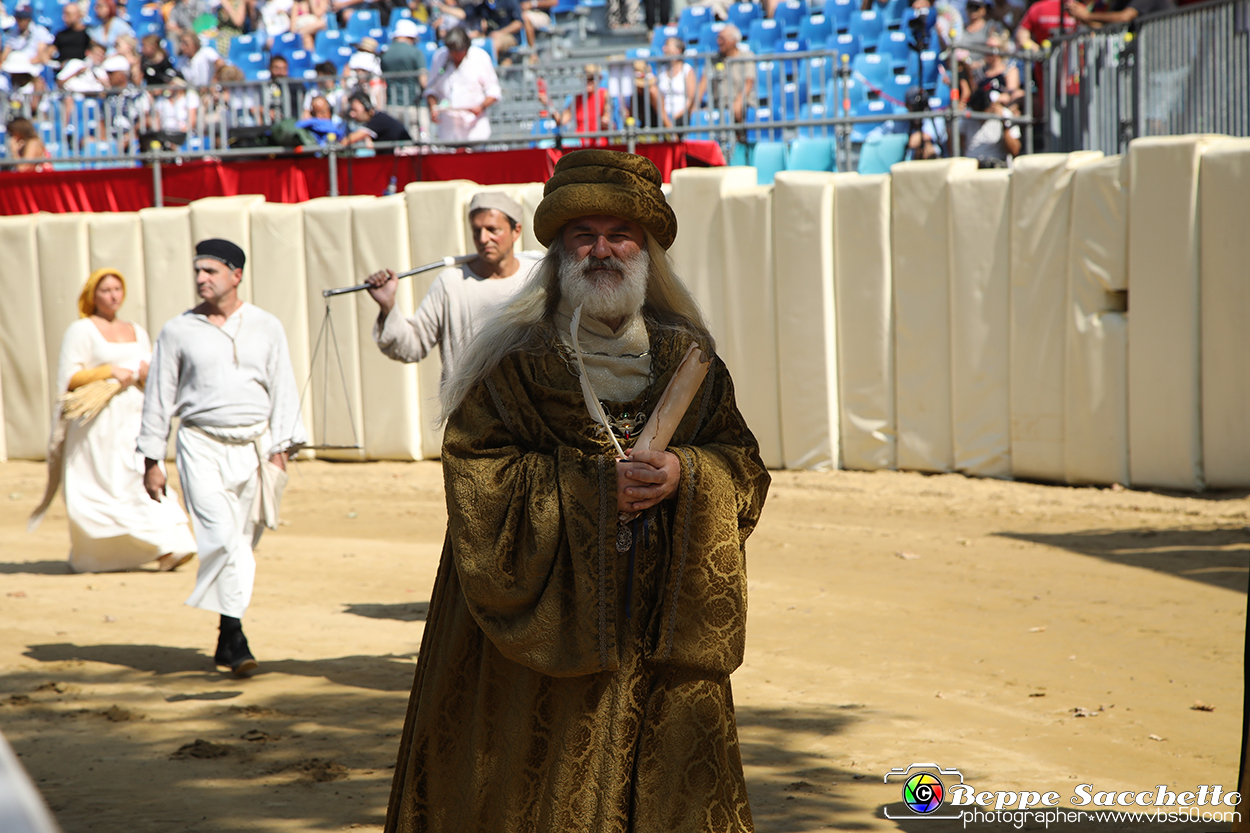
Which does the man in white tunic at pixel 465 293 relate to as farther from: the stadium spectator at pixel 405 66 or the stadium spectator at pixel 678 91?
the stadium spectator at pixel 405 66

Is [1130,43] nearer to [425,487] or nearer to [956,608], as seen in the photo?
[956,608]

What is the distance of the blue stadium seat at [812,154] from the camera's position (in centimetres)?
1360

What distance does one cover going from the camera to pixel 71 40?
1988cm

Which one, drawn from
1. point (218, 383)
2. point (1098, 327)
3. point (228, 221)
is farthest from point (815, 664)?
point (228, 221)

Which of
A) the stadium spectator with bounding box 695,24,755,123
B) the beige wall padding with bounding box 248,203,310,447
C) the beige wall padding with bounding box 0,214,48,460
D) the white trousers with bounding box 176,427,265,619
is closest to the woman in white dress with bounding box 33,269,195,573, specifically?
the white trousers with bounding box 176,427,265,619

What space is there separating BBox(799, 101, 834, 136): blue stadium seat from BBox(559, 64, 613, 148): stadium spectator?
2153 millimetres

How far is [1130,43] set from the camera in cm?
1193

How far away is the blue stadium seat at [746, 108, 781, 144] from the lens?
544 inches

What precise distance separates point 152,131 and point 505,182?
455 cm

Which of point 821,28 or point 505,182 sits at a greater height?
point 821,28

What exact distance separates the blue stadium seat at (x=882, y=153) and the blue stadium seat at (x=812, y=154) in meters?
0.34

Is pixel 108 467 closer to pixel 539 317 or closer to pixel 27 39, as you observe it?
pixel 539 317

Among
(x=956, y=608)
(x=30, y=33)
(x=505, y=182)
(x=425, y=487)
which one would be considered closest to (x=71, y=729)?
(x=956, y=608)

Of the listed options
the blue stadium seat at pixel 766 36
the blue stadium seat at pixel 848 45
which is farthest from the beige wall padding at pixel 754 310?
the blue stadium seat at pixel 766 36
